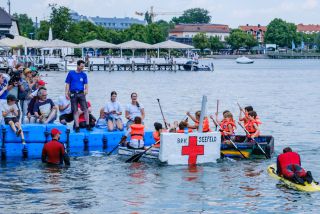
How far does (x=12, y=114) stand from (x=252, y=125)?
737cm

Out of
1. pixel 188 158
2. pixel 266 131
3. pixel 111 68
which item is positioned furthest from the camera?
pixel 111 68

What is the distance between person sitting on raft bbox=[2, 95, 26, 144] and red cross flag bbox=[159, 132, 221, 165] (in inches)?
169

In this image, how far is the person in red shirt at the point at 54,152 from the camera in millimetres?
23719

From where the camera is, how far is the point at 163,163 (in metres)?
24.5

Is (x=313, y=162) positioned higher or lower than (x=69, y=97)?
lower

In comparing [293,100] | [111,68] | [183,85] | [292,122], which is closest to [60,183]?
[292,122]

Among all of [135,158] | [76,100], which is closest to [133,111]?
[76,100]

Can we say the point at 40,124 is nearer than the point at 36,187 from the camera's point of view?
No

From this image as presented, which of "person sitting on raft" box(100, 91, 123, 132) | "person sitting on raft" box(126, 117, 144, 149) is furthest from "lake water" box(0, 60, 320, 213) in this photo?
"person sitting on raft" box(100, 91, 123, 132)

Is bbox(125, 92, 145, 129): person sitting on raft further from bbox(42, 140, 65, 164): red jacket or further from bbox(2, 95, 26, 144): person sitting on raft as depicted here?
bbox(42, 140, 65, 164): red jacket

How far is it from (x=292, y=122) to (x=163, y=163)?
66.8ft

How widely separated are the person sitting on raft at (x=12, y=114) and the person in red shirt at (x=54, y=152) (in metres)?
1.54

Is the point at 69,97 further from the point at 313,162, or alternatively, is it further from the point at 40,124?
the point at 313,162

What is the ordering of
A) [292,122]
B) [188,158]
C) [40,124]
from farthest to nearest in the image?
1. [292,122]
2. [40,124]
3. [188,158]
